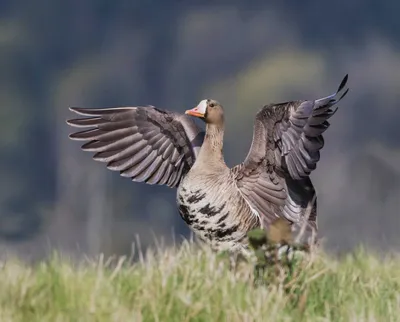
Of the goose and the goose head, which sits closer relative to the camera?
the goose

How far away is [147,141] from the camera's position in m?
9.40

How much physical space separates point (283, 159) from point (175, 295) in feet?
11.7

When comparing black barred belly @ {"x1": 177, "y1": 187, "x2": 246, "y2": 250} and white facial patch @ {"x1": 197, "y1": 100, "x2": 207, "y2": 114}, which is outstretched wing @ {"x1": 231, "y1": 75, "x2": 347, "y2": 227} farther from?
white facial patch @ {"x1": 197, "y1": 100, "x2": 207, "y2": 114}

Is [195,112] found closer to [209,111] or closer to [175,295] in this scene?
[209,111]

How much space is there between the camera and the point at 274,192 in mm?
8664

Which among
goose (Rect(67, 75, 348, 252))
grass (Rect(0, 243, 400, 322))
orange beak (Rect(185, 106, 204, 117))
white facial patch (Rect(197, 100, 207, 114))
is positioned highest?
white facial patch (Rect(197, 100, 207, 114))

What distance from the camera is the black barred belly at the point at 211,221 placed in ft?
26.8

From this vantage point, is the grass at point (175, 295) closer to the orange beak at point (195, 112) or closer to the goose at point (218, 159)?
the goose at point (218, 159)

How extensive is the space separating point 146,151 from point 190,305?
4.32 metres

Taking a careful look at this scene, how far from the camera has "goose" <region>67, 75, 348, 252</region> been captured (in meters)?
8.27

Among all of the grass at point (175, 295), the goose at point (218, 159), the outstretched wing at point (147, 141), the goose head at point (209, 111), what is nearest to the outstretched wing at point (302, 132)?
the goose at point (218, 159)

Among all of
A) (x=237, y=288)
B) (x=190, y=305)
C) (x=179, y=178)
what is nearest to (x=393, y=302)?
(x=237, y=288)

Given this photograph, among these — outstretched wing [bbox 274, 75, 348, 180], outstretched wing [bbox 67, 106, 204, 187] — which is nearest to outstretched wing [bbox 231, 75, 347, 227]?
outstretched wing [bbox 274, 75, 348, 180]

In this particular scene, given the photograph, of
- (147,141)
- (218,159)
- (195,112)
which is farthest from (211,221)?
(147,141)
